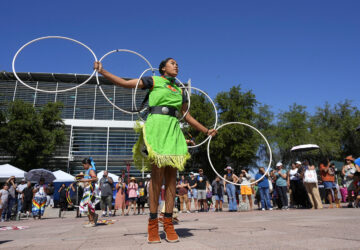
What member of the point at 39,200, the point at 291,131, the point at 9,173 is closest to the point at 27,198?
the point at 39,200

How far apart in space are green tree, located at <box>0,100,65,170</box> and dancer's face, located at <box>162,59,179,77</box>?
30.3 meters

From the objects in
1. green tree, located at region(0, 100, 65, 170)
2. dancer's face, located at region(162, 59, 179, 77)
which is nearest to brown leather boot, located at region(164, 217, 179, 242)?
dancer's face, located at region(162, 59, 179, 77)

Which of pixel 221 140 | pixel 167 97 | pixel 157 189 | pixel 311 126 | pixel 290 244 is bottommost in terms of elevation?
pixel 290 244

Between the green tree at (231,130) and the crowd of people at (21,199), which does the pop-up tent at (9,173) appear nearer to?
the crowd of people at (21,199)

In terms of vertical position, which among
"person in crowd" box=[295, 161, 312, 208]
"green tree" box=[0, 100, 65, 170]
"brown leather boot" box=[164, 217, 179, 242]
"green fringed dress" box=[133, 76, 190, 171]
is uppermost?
"green tree" box=[0, 100, 65, 170]

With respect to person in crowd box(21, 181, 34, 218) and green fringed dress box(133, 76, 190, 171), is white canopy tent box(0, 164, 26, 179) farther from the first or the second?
green fringed dress box(133, 76, 190, 171)

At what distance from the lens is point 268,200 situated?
1235cm

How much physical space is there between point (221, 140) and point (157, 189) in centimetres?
2933

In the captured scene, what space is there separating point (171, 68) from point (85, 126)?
36.7 meters

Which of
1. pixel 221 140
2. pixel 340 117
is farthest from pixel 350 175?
pixel 340 117

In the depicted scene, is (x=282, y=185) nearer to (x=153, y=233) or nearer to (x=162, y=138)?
(x=162, y=138)

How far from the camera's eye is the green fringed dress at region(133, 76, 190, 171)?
3734 millimetres

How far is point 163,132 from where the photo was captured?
3.84 metres

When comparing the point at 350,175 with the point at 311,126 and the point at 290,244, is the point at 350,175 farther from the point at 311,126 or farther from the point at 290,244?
the point at 311,126
